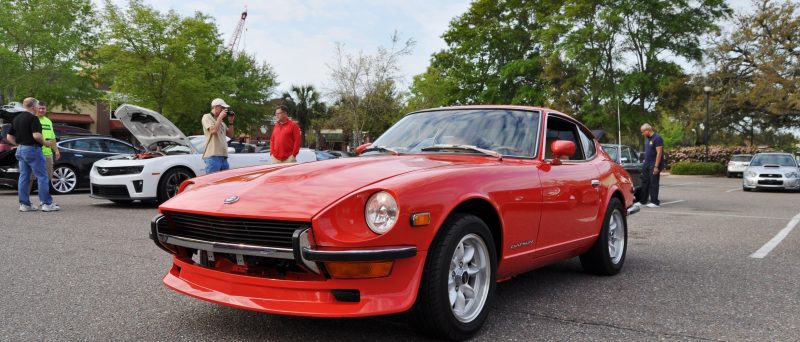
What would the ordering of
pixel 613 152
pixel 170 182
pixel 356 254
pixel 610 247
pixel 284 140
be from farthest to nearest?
pixel 613 152 < pixel 170 182 < pixel 284 140 < pixel 610 247 < pixel 356 254

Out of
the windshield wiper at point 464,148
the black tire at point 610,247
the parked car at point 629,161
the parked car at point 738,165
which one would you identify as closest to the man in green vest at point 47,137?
the windshield wiper at point 464,148

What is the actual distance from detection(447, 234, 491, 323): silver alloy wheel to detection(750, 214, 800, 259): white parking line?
4.03 metres

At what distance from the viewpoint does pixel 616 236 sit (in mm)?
5152

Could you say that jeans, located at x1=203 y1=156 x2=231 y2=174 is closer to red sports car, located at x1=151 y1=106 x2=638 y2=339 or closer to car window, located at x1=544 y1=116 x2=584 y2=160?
red sports car, located at x1=151 y1=106 x2=638 y2=339

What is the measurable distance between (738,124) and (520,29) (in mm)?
16145

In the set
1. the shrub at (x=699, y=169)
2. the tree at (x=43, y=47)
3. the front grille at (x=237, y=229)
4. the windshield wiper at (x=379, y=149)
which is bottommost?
the shrub at (x=699, y=169)

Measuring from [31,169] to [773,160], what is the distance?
67.2ft

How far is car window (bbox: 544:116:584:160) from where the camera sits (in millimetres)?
4299

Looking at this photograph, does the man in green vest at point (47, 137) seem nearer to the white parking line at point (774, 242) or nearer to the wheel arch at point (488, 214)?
the wheel arch at point (488, 214)

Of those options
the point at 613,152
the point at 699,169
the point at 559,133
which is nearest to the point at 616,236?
the point at 559,133

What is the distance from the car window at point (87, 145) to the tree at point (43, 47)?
44.4ft

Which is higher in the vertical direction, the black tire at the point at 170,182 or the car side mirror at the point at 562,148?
the car side mirror at the point at 562,148

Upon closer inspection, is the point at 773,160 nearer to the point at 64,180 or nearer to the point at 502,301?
the point at 502,301

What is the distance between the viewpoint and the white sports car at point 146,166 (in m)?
9.51
